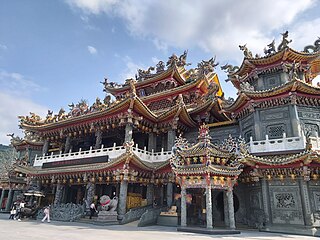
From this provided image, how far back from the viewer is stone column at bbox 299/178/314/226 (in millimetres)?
12366

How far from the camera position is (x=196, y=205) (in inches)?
621

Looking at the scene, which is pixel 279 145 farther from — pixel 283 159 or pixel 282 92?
pixel 282 92

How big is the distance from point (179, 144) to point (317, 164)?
24.3 feet

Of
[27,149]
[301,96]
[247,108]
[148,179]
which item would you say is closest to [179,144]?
[148,179]

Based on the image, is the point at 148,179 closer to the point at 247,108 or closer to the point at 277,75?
the point at 247,108

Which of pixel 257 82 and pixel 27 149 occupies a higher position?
pixel 257 82

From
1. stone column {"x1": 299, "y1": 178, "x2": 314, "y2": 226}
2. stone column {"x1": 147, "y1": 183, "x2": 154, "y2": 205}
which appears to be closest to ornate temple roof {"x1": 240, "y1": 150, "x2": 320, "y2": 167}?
stone column {"x1": 299, "y1": 178, "x2": 314, "y2": 226}

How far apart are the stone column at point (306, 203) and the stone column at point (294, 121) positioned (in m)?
2.97

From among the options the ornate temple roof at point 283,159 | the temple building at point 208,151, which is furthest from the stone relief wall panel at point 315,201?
the ornate temple roof at point 283,159

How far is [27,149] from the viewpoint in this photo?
30406 mm

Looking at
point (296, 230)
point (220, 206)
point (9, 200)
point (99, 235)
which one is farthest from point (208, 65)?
point (9, 200)

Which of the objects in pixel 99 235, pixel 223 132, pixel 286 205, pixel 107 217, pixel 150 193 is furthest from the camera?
pixel 223 132

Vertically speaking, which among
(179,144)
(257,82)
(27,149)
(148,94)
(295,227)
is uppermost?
(148,94)

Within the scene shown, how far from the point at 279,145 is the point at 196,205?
659 centimetres
